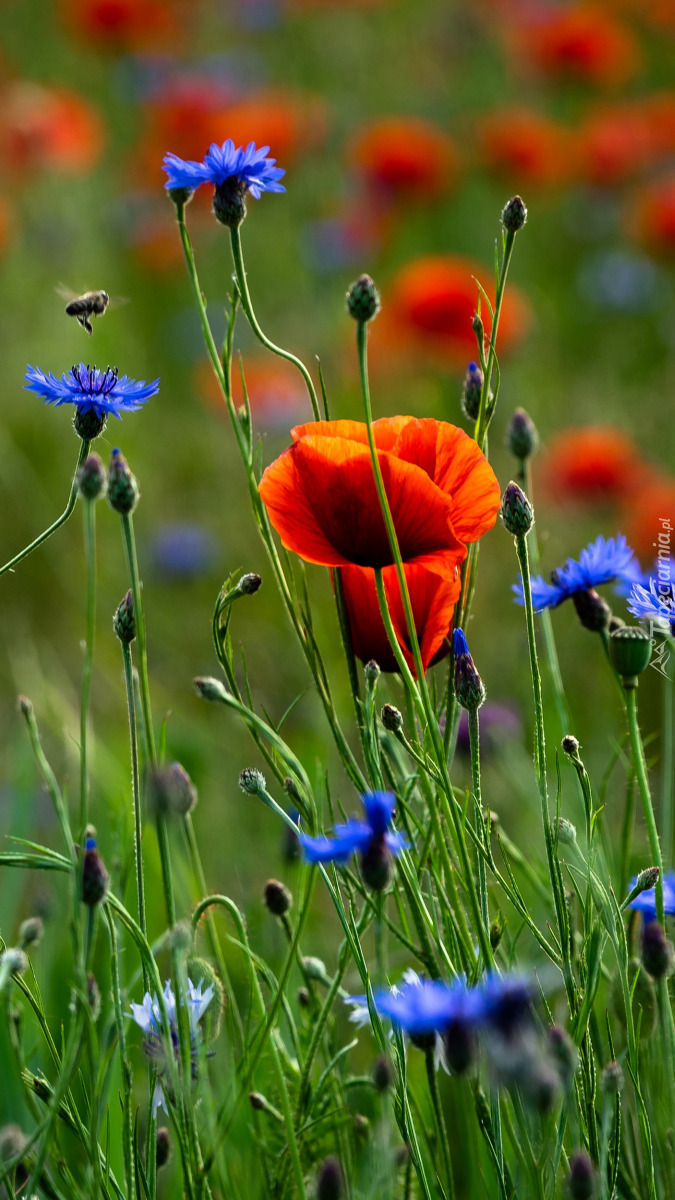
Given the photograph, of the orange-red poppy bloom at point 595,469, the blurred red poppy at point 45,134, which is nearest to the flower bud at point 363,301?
the orange-red poppy bloom at point 595,469

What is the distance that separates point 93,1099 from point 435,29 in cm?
329

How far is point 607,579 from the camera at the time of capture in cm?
A: 56

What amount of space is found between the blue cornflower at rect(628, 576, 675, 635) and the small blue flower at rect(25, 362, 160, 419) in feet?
0.68

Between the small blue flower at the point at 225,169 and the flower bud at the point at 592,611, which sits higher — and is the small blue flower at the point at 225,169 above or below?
above

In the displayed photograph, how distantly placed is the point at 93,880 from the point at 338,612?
0.19m

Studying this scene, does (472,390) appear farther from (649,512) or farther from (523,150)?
(523,150)

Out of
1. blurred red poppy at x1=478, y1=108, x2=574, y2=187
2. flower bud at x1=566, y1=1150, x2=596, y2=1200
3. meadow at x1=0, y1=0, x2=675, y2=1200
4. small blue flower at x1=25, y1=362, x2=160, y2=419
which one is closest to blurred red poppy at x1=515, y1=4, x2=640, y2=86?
meadow at x1=0, y1=0, x2=675, y2=1200

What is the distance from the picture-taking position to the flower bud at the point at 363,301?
0.43 metres

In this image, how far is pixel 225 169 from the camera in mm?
501

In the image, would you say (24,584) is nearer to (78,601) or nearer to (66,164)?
(78,601)

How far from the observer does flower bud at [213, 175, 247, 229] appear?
19.4 inches

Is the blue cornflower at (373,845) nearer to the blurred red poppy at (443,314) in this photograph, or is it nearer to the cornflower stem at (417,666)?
the cornflower stem at (417,666)

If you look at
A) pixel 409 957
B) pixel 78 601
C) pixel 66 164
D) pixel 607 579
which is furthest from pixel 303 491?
pixel 66 164

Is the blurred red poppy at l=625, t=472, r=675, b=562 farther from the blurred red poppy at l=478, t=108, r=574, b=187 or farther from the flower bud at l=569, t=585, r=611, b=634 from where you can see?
the blurred red poppy at l=478, t=108, r=574, b=187
